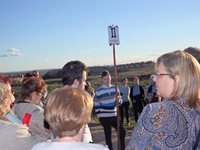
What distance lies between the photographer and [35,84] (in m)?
3.34

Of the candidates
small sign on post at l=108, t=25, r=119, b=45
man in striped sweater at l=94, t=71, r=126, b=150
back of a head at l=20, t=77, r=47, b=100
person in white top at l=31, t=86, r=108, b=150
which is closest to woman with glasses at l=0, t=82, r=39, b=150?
person in white top at l=31, t=86, r=108, b=150

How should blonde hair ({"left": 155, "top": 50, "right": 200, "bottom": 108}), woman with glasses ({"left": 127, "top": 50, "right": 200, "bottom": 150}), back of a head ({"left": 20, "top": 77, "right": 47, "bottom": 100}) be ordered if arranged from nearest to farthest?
woman with glasses ({"left": 127, "top": 50, "right": 200, "bottom": 150}), blonde hair ({"left": 155, "top": 50, "right": 200, "bottom": 108}), back of a head ({"left": 20, "top": 77, "right": 47, "bottom": 100})

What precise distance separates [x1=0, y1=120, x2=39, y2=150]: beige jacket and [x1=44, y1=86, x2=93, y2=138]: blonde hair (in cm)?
51

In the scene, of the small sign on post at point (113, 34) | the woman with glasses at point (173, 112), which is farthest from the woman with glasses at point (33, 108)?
the small sign on post at point (113, 34)

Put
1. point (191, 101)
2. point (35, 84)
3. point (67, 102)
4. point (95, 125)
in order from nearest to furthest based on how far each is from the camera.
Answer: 1. point (67, 102)
2. point (191, 101)
3. point (35, 84)
4. point (95, 125)

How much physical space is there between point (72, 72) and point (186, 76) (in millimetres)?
1394

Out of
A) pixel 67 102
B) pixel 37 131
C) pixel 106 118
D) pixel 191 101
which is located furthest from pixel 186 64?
pixel 106 118

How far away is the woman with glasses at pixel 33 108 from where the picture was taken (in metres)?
2.87

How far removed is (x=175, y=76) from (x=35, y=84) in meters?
2.01

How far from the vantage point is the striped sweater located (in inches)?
224

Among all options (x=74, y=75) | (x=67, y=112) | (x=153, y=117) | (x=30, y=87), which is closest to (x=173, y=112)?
(x=153, y=117)

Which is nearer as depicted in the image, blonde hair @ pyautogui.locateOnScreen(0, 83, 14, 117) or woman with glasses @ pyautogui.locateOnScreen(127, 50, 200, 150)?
woman with glasses @ pyautogui.locateOnScreen(127, 50, 200, 150)

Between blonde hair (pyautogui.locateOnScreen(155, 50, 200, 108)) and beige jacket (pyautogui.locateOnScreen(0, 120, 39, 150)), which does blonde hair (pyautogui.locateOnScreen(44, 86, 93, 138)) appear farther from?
blonde hair (pyautogui.locateOnScreen(155, 50, 200, 108))

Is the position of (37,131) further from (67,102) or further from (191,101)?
(191,101)
